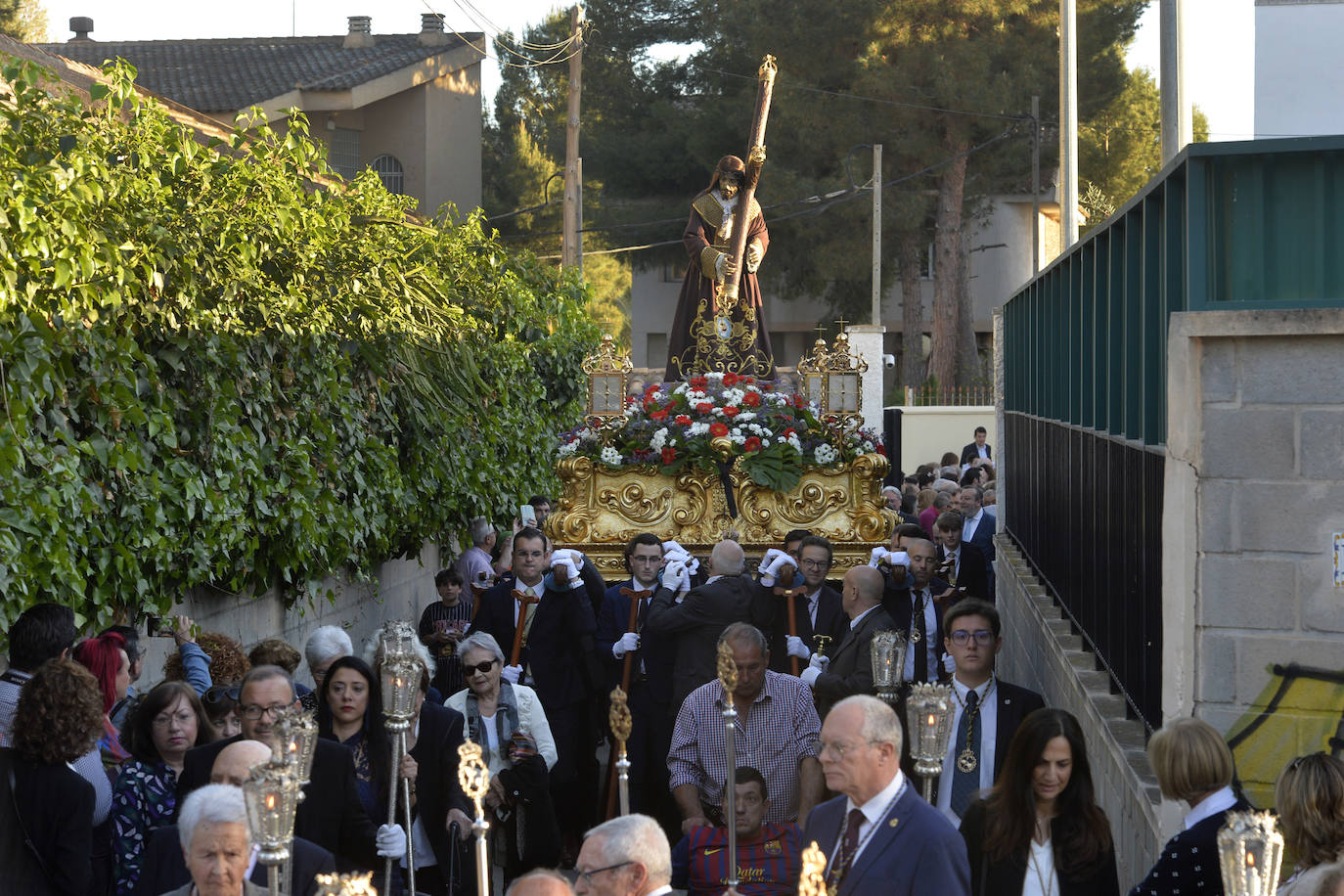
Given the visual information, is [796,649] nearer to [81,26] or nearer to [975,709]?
[975,709]

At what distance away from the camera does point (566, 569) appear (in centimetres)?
970

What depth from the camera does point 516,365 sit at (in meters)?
16.4

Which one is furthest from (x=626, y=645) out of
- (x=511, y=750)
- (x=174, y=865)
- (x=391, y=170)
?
(x=391, y=170)

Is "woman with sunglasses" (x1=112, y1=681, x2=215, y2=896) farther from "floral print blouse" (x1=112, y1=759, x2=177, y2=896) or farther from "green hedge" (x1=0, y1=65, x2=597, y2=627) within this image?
"green hedge" (x1=0, y1=65, x2=597, y2=627)

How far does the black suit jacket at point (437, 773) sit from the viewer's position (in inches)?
260

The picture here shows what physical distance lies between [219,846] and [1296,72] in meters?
14.3

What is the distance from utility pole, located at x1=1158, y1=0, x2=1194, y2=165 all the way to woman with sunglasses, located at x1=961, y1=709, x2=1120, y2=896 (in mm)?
5941

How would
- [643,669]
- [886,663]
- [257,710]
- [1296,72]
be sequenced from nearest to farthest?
[886,663] < [257,710] < [643,669] < [1296,72]

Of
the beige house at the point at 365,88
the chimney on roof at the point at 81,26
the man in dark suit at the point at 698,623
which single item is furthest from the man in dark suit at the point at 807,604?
the chimney on roof at the point at 81,26

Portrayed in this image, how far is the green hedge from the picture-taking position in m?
6.77

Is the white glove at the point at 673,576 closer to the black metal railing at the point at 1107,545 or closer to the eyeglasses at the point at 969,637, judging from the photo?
the black metal railing at the point at 1107,545

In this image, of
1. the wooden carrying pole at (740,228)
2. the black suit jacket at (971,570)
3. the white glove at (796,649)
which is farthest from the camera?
the wooden carrying pole at (740,228)

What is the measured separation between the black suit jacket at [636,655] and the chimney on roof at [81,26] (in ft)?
106

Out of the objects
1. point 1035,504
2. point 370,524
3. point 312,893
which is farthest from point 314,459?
point 312,893
